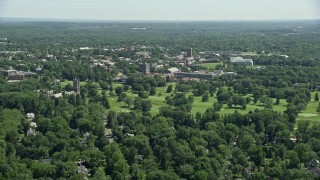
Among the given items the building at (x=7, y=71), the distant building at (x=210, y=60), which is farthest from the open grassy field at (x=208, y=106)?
the distant building at (x=210, y=60)

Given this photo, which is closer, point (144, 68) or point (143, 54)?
point (144, 68)

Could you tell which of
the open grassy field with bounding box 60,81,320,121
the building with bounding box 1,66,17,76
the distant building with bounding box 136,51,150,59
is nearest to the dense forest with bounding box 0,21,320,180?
the open grassy field with bounding box 60,81,320,121

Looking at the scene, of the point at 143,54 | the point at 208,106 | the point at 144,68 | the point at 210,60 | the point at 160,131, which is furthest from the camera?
the point at 143,54

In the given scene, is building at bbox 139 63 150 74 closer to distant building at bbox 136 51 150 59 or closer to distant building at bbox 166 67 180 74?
distant building at bbox 166 67 180 74

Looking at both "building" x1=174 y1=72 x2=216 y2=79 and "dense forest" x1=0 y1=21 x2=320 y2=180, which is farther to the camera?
"building" x1=174 y1=72 x2=216 y2=79

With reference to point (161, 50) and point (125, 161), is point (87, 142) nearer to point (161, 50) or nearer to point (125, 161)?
point (125, 161)

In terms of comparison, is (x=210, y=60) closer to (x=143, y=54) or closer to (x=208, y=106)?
(x=143, y=54)

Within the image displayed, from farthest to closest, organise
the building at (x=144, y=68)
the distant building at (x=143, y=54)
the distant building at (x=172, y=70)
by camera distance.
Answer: the distant building at (x=143, y=54) → the distant building at (x=172, y=70) → the building at (x=144, y=68)

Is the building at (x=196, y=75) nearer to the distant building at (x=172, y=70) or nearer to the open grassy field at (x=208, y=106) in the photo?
the distant building at (x=172, y=70)

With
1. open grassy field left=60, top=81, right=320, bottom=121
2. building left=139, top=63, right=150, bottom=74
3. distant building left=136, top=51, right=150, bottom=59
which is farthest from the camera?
distant building left=136, top=51, right=150, bottom=59

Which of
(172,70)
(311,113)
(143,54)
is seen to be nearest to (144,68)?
(172,70)

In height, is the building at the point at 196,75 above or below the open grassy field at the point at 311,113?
below

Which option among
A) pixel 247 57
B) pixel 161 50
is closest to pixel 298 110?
pixel 247 57

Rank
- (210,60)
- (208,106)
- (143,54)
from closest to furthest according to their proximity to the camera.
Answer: (208,106) → (210,60) → (143,54)
